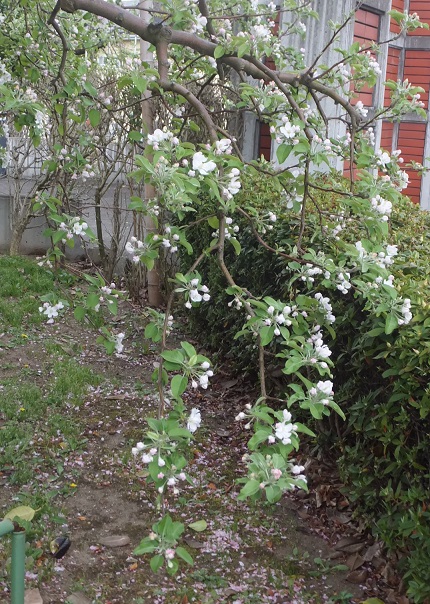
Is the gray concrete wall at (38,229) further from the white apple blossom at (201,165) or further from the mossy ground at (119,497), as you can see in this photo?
the white apple blossom at (201,165)

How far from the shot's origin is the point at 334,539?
3.54m

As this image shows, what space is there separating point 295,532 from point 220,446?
3.38 feet

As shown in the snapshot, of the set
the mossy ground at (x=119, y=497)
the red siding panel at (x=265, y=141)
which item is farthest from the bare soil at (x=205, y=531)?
the red siding panel at (x=265, y=141)

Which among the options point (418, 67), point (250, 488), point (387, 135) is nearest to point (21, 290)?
point (387, 135)

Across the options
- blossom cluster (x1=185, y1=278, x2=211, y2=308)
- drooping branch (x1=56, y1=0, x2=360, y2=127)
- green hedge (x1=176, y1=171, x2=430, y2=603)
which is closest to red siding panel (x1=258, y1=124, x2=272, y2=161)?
green hedge (x1=176, y1=171, x2=430, y2=603)

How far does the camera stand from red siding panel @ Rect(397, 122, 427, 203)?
6.83 m

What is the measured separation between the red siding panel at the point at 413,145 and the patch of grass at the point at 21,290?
136 inches

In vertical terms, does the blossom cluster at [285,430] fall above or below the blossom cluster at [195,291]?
below

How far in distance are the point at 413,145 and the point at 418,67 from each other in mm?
707

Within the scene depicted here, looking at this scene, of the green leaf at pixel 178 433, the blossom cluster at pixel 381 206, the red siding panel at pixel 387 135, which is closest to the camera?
the green leaf at pixel 178 433

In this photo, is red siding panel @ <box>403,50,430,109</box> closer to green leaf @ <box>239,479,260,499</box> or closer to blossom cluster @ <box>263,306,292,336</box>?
blossom cluster @ <box>263,306,292,336</box>

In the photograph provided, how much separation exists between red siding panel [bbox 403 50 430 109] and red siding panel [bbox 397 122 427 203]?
25 cm

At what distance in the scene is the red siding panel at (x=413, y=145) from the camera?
6.83 m

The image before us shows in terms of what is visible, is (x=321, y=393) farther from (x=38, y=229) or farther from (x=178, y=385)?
(x=38, y=229)
